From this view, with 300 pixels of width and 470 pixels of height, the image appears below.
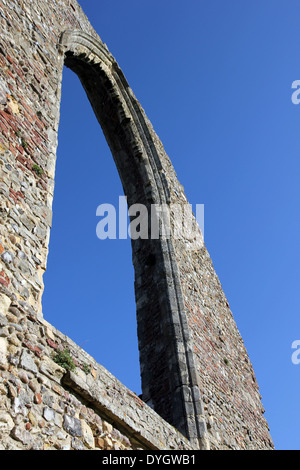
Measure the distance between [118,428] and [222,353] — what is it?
350 cm

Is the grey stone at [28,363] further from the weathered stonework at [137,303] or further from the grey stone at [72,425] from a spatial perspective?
the grey stone at [72,425]

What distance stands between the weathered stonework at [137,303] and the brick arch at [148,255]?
Answer: 0.02m

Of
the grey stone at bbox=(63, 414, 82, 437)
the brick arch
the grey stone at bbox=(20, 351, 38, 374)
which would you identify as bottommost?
the grey stone at bbox=(63, 414, 82, 437)

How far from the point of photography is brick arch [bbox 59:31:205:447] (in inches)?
222

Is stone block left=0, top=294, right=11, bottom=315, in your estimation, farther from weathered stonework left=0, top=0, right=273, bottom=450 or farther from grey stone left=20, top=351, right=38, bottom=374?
grey stone left=20, top=351, right=38, bottom=374

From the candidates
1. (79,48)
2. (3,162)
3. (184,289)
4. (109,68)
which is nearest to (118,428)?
(3,162)

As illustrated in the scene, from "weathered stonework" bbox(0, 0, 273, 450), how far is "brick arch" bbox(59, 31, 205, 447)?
0.02 metres

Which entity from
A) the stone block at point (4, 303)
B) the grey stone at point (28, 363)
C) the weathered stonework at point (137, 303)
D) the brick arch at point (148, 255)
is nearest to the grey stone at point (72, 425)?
the weathered stonework at point (137, 303)

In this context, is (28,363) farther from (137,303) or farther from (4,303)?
(137,303)

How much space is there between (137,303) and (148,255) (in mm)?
784

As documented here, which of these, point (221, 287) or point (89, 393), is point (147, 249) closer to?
point (221, 287)

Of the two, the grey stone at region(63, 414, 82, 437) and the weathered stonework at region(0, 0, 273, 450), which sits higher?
the weathered stonework at region(0, 0, 273, 450)

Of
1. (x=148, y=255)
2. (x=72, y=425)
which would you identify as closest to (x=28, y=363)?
(x=72, y=425)

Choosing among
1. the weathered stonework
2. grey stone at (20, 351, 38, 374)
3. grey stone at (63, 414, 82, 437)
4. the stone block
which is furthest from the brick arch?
Result: the stone block
